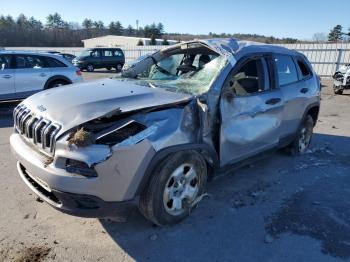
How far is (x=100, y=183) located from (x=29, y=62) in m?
7.82

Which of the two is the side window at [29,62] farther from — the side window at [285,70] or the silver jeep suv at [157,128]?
the side window at [285,70]

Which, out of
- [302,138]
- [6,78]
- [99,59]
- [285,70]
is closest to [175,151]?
[285,70]

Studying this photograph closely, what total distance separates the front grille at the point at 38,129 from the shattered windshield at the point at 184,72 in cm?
132

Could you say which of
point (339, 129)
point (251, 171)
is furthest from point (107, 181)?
point (339, 129)

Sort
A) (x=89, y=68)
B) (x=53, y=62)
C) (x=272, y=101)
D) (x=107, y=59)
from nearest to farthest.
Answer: (x=272, y=101)
(x=53, y=62)
(x=89, y=68)
(x=107, y=59)

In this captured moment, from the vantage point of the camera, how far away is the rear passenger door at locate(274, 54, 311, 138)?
4.91m

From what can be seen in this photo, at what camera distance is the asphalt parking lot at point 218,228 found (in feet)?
10.2

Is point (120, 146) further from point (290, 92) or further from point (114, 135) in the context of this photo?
point (290, 92)

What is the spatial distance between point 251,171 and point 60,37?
90.7 meters

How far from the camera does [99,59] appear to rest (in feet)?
93.1

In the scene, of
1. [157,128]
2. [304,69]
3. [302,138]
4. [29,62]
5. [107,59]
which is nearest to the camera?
[157,128]

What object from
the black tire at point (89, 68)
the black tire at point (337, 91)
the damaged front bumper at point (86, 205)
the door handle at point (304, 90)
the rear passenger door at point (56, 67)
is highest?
the door handle at point (304, 90)

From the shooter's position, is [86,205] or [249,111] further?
[249,111]

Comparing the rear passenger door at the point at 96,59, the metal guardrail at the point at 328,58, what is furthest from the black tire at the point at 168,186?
the rear passenger door at the point at 96,59
